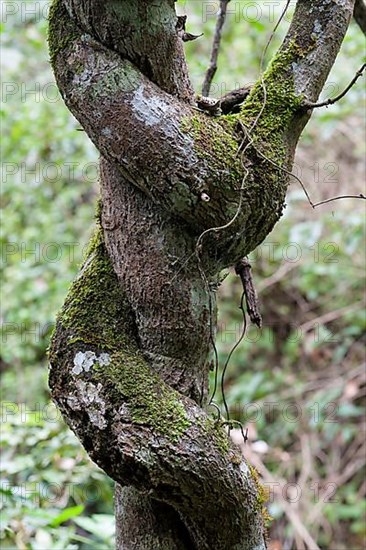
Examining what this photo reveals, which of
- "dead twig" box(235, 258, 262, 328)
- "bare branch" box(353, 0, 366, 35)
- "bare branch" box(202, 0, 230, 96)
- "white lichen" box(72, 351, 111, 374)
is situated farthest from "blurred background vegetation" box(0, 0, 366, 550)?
"white lichen" box(72, 351, 111, 374)

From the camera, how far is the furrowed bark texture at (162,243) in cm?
77

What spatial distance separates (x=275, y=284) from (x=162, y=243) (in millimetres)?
2073

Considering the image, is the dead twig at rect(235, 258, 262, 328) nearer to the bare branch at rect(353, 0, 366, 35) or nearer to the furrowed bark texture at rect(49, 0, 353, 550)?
the furrowed bark texture at rect(49, 0, 353, 550)

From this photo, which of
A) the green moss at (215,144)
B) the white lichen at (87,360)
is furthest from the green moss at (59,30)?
the white lichen at (87,360)

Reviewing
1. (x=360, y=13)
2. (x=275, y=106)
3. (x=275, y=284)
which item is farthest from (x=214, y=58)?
(x=275, y=284)

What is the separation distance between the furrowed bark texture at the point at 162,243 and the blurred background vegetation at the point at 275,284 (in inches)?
56.3

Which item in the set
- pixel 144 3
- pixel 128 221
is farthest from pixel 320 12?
pixel 128 221

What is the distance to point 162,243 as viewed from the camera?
83 cm

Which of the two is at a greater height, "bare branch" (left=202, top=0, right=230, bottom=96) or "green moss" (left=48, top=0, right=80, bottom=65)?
"bare branch" (left=202, top=0, right=230, bottom=96)

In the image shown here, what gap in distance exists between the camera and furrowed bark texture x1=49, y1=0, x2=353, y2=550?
77cm

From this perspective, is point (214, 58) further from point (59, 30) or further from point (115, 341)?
point (115, 341)

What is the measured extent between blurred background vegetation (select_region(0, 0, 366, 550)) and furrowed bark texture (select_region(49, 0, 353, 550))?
1.43 m

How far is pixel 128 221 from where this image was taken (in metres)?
0.85

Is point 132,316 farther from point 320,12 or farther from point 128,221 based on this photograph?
point 320,12
